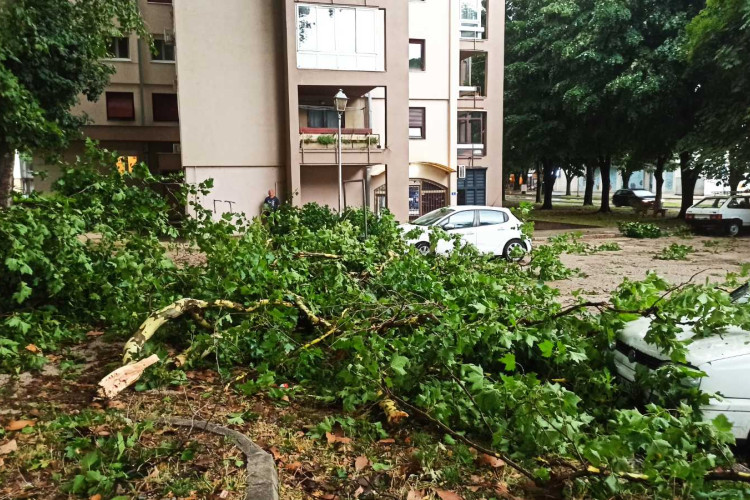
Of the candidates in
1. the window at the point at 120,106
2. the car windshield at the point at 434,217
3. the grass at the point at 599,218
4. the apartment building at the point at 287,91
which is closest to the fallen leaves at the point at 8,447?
the car windshield at the point at 434,217

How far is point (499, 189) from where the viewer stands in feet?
101

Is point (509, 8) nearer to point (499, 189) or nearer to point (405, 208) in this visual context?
point (499, 189)

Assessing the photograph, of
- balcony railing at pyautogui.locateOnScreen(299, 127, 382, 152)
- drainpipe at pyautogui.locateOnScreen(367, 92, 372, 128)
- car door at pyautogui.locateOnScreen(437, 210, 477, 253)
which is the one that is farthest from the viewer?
drainpipe at pyautogui.locateOnScreen(367, 92, 372, 128)

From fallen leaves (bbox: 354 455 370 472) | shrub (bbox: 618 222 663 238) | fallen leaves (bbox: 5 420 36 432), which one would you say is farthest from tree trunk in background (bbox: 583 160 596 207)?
fallen leaves (bbox: 5 420 36 432)

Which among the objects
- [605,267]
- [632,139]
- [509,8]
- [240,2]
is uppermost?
[509,8]

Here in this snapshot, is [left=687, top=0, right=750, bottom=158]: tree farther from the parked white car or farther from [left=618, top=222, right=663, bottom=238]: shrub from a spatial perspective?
[left=618, top=222, right=663, bottom=238]: shrub

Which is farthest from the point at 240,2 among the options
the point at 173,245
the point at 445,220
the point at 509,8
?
the point at 509,8

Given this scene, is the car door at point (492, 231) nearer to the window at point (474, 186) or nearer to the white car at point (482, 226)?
the white car at point (482, 226)

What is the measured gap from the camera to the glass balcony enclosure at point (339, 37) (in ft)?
72.5

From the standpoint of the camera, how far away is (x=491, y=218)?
53.1 ft

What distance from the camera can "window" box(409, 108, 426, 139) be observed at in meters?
27.7

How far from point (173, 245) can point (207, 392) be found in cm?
293

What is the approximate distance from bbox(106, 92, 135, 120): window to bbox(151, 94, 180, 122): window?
102cm

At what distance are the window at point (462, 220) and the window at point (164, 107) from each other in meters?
18.4
